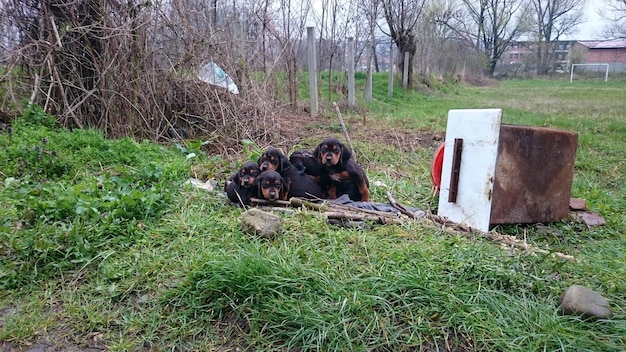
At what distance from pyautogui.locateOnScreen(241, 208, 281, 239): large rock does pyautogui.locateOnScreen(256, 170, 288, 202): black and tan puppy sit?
23.7 inches

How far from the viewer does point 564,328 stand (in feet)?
7.25

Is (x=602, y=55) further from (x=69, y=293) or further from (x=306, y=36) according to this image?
(x=69, y=293)

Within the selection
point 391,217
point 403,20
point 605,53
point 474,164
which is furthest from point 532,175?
point 605,53

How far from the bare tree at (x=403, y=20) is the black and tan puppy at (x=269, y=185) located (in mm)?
14094

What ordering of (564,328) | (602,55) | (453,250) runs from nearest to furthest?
(564,328), (453,250), (602,55)

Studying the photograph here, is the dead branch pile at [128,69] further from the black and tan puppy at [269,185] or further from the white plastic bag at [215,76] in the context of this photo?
the black and tan puppy at [269,185]

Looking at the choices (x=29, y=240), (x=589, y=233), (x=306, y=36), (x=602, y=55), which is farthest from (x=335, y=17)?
(x=602, y=55)

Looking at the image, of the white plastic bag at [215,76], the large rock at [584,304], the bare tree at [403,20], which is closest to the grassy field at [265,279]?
the large rock at [584,304]

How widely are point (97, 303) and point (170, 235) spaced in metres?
0.80

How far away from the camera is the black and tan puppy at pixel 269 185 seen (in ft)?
12.8

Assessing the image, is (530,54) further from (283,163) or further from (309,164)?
(283,163)

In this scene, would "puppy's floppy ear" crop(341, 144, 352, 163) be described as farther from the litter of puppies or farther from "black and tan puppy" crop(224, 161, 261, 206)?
"black and tan puppy" crop(224, 161, 261, 206)

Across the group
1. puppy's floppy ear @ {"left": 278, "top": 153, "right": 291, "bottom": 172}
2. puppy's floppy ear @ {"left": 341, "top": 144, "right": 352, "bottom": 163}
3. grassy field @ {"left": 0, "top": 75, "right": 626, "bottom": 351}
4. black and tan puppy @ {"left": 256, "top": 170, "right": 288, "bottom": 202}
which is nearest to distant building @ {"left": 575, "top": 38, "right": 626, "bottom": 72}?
puppy's floppy ear @ {"left": 341, "top": 144, "right": 352, "bottom": 163}

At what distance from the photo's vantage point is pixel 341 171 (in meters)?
4.57
